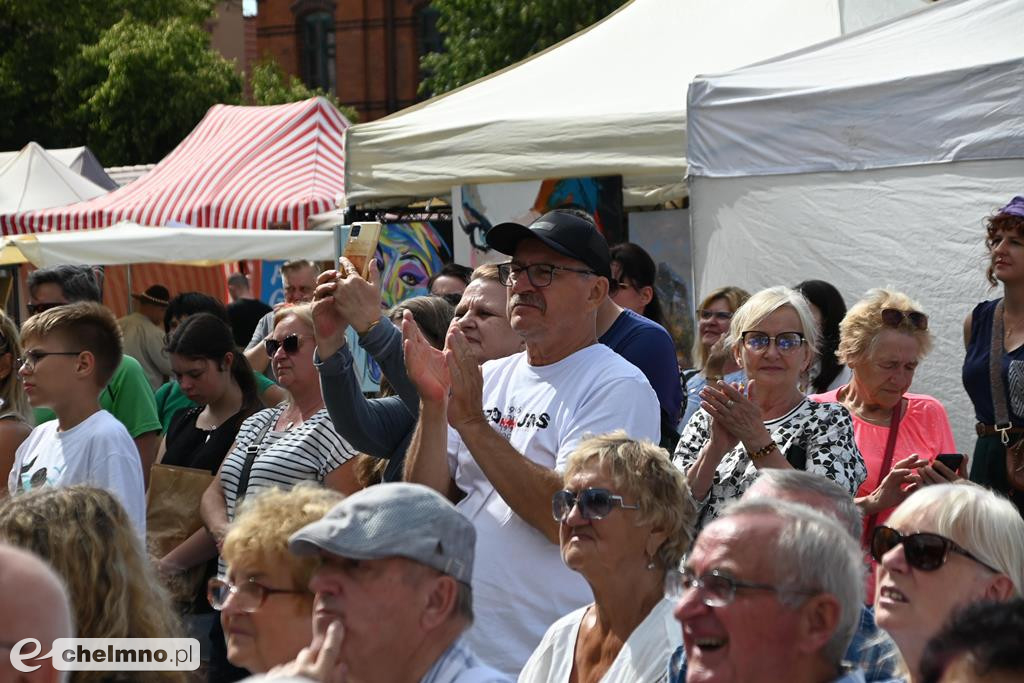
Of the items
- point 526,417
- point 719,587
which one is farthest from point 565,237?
point 719,587

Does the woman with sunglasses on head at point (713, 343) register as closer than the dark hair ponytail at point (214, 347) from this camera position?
No

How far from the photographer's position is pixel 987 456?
534cm

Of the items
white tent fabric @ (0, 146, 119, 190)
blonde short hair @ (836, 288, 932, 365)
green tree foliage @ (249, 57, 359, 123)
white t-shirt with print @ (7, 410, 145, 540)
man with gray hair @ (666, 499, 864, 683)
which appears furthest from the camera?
green tree foliage @ (249, 57, 359, 123)

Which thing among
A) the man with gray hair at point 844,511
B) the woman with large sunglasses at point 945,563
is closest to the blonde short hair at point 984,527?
the woman with large sunglasses at point 945,563

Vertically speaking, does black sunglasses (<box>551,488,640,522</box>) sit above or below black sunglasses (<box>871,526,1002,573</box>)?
above

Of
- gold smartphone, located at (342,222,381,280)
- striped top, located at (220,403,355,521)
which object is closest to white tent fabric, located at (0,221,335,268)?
striped top, located at (220,403,355,521)

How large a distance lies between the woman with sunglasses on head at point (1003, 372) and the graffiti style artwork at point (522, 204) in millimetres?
3209

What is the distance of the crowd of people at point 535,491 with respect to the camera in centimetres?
287

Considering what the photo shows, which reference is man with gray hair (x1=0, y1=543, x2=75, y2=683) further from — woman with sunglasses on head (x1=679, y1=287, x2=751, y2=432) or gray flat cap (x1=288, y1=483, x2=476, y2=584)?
woman with sunglasses on head (x1=679, y1=287, x2=751, y2=432)

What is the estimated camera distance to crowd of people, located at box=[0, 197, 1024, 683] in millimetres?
2869

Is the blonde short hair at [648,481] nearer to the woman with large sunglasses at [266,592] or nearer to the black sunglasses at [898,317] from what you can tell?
the woman with large sunglasses at [266,592]

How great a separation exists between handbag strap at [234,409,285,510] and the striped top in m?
0.02

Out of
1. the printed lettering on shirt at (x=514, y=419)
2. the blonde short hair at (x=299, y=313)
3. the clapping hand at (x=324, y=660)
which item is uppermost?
the blonde short hair at (x=299, y=313)

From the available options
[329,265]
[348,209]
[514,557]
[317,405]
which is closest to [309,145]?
[329,265]
